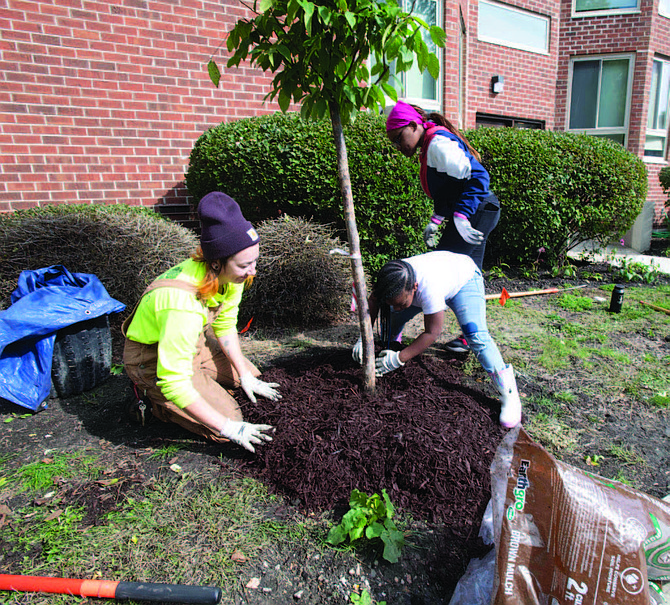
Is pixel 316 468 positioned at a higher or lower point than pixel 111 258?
lower

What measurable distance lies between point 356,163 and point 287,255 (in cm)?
131

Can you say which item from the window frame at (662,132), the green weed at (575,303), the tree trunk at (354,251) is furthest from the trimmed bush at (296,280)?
the window frame at (662,132)

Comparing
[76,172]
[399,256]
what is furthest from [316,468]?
[76,172]

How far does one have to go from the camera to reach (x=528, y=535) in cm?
120

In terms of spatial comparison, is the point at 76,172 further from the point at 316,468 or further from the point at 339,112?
the point at 316,468

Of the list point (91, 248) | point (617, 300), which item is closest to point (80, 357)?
point (91, 248)

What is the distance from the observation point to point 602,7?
10.1 metres

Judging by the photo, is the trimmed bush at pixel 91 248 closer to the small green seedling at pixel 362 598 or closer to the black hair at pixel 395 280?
the black hair at pixel 395 280

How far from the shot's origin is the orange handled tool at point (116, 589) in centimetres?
142

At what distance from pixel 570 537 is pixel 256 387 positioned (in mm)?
1720

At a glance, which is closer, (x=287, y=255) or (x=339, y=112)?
(x=339, y=112)

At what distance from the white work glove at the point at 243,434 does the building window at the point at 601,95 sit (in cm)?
1176

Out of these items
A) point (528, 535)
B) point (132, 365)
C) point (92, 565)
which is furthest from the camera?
point (132, 365)

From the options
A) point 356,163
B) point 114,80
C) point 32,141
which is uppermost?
point 114,80
